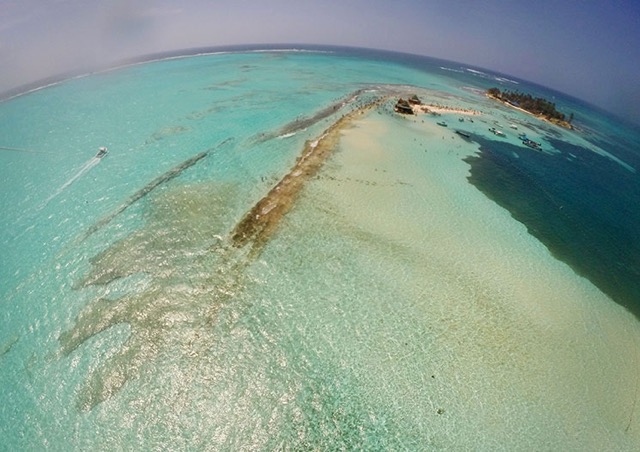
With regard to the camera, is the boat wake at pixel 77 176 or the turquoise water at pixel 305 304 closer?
the turquoise water at pixel 305 304

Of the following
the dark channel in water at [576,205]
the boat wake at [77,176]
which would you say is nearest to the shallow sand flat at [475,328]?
the dark channel in water at [576,205]

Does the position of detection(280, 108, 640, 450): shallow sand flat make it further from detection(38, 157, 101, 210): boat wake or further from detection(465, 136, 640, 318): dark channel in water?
detection(38, 157, 101, 210): boat wake

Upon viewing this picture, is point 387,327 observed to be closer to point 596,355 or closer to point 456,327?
point 456,327

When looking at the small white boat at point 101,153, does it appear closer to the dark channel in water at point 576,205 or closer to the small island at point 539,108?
the dark channel in water at point 576,205

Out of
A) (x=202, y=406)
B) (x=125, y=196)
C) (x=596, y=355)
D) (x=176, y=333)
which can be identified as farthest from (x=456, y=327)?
(x=125, y=196)

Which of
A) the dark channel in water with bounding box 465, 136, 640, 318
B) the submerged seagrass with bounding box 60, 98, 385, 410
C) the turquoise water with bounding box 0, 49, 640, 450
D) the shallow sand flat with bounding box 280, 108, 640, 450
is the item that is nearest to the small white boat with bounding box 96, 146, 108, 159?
the turquoise water with bounding box 0, 49, 640, 450

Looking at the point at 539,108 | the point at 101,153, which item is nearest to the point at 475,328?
the point at 101,153
